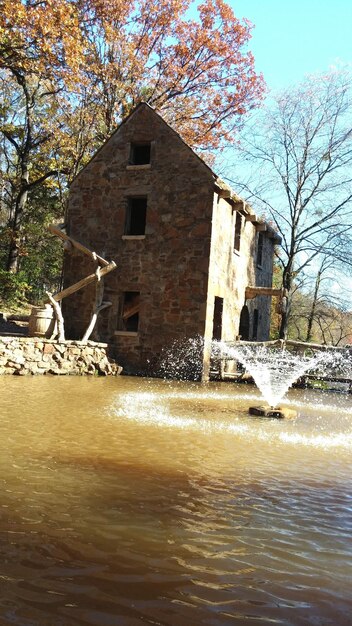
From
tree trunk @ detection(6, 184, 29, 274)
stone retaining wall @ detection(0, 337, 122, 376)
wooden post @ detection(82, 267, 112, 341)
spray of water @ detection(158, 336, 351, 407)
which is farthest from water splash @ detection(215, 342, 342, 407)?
tree trunk @ detection(6, 184, 29, 274)

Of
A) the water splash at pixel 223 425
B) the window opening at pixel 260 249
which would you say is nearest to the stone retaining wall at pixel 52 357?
the water splash at pixel 223 425

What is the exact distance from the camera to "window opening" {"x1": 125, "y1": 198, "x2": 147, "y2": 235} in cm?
1688

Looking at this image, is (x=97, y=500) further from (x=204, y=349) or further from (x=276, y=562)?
(x=204, y=349)

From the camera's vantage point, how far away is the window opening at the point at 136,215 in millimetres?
16875

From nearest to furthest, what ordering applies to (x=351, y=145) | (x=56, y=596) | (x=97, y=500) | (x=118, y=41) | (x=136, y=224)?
(x=56, y=596) → (x=97, y=500) → (x=136, y=224) → (x=118, y=41) → (x=351, y=145)

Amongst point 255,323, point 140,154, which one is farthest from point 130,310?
point 255,323

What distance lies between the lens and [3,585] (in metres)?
2.42

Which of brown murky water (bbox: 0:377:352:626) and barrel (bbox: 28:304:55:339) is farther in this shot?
barrel (bbox: 28:304:55:339)

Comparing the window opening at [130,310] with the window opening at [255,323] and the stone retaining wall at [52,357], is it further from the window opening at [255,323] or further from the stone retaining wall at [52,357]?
the window opening at [255,323]

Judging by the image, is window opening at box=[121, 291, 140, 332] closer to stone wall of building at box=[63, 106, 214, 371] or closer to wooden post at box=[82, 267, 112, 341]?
stone wall of building at box=[63, 106, 214, 371]

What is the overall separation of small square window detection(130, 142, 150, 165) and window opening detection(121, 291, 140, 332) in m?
4.41

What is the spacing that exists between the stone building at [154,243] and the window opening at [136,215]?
0.07 meters

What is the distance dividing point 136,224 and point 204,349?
604 cm

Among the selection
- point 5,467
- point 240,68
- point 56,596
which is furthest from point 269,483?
point 240,68
